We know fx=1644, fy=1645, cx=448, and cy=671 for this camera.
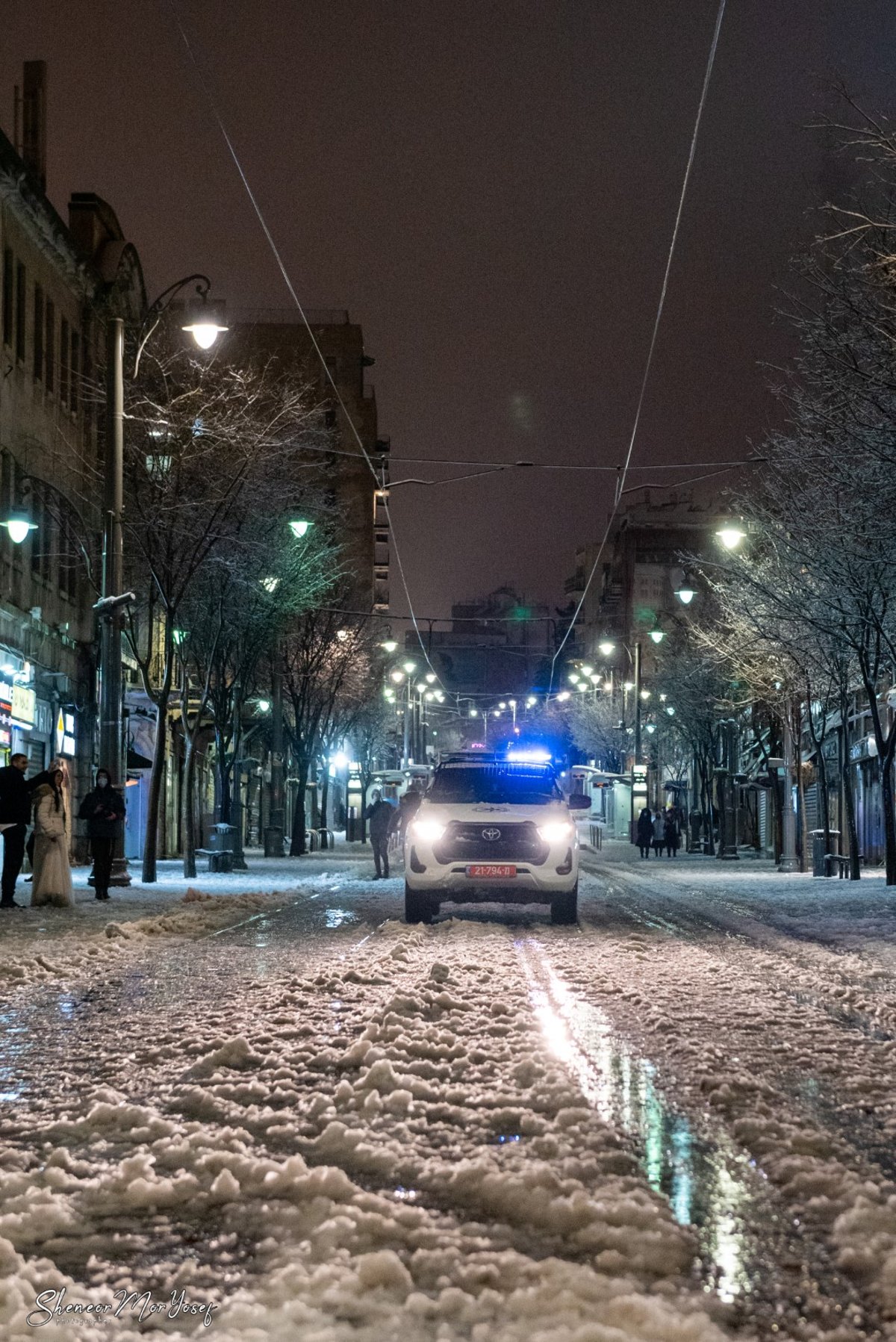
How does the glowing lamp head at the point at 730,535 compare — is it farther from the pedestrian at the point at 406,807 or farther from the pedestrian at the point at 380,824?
the pedestrian at the point at 380,824

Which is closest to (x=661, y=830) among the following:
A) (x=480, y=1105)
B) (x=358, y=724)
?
(x=358, y=724)

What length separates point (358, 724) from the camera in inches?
3250

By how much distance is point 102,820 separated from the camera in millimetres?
24516

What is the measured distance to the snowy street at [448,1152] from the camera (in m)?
4.07

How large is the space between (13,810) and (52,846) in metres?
0.98

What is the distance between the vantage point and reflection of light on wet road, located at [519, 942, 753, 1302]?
4680 mm

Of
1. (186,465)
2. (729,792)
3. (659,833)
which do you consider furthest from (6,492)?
(659,833)

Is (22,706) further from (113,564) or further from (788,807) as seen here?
(788,807)

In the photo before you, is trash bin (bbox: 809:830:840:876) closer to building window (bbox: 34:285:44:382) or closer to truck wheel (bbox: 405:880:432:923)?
truck wheel (bbox: 405:880:432:923)

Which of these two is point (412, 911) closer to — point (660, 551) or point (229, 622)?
point (229, 622)

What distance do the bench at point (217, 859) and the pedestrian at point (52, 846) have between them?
52.7 feet

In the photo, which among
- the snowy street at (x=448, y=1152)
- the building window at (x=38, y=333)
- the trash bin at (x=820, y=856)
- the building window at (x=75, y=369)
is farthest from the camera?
the building window at (x=75, y=369)

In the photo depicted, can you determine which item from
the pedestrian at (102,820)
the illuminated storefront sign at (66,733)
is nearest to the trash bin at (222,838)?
the illuminated storefront sign at (66,733)

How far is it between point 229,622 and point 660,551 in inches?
3866
